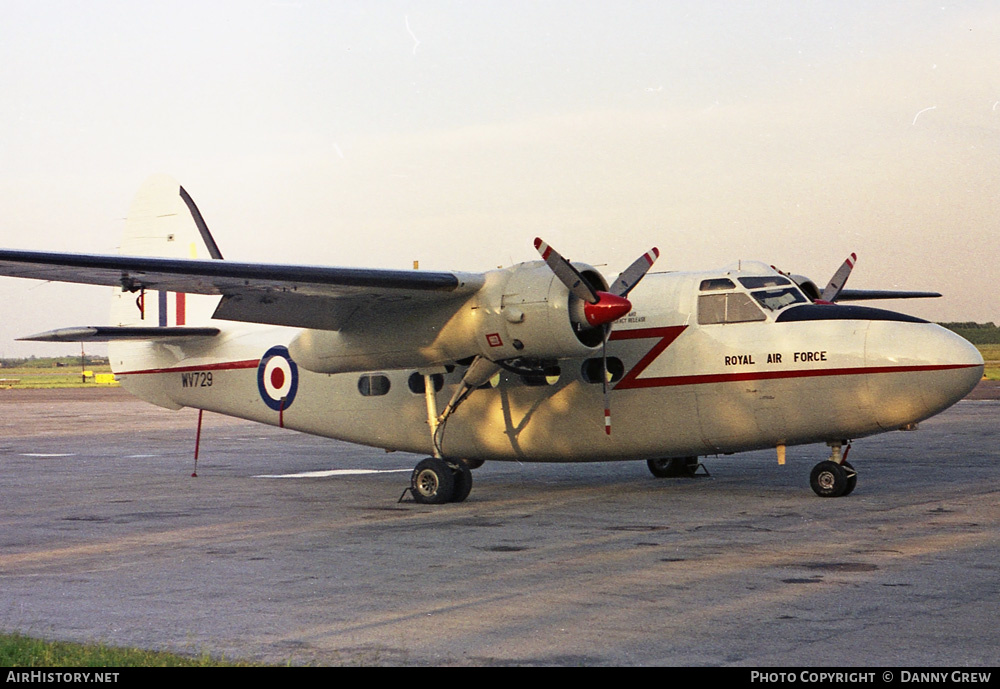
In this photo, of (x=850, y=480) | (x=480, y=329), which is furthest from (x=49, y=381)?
(x=850, y=480)

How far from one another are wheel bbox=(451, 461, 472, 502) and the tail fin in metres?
7.52

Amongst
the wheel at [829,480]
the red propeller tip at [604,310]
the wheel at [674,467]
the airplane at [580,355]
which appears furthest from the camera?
the wheel at [674,467]

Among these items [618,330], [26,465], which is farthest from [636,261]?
[26,465]

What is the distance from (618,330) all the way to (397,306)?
3195mm

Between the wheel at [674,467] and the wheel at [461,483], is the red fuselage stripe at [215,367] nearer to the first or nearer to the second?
the wheel at [461,483]

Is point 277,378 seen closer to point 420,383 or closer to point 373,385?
point 373,385

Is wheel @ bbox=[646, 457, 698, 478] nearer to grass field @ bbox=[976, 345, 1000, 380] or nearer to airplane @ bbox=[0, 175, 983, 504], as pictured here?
airplane @ bbox=[0, 175, 983, 504]

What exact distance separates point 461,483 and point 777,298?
512 cm

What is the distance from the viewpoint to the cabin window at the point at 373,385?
56.4 ft

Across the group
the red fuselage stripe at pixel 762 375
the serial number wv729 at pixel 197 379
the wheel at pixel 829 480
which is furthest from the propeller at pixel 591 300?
the serial number wv729 at pixel 197 379

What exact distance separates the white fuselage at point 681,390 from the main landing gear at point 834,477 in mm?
394

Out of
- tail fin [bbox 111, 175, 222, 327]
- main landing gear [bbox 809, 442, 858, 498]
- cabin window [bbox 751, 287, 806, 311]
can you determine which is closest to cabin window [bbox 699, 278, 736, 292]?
cabin window [bbox 751, 287, 806, 311]

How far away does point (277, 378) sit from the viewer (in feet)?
59.9
